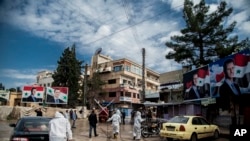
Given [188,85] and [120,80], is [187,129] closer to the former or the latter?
[188,85]

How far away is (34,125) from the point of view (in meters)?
9.70

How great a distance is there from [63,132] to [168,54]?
81.0ft

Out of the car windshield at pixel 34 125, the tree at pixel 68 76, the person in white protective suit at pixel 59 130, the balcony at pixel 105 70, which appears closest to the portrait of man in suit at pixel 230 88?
the car windshield at pixel 34 125

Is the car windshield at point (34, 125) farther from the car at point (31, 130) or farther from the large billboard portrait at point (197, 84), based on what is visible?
the large billboard portrait at point (197, 84)

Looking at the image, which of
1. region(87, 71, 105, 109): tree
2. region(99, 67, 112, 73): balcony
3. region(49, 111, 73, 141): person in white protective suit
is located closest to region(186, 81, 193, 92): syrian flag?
region(49, 111, 73, 141): person in white protective suit

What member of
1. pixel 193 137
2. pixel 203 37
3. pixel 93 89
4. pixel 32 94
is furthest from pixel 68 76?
pixel 193 137

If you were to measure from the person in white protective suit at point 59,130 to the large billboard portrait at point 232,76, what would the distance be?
1318 cm

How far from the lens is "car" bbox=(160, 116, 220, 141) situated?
14172 mm

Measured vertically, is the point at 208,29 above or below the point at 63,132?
above

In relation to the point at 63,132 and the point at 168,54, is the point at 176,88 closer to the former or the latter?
the point at 168,54

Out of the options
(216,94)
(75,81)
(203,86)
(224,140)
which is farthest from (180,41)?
(75,81)

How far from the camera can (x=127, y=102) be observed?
61.6 m

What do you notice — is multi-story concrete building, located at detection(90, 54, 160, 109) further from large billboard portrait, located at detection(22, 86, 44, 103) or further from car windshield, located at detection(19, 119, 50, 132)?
car windshield, located at detection(19, 119, 50, 132)

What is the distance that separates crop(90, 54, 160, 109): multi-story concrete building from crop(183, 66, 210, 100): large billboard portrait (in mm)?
32856
